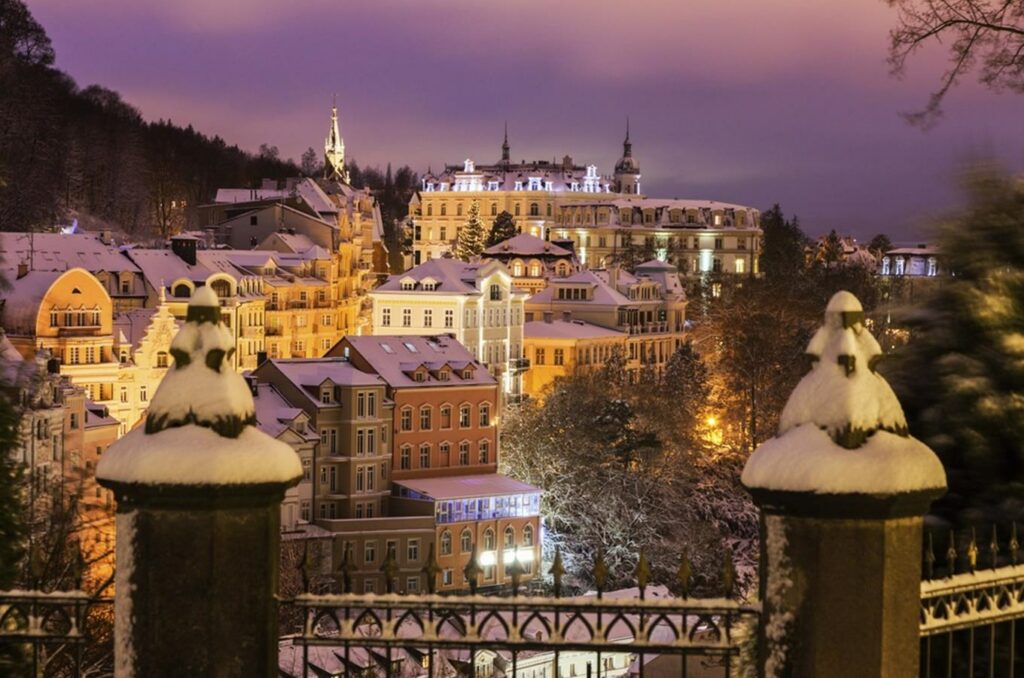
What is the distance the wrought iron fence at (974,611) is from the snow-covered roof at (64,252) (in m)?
39.0

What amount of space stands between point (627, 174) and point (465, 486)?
76131 millimetres

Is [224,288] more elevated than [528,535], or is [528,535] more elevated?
[224,288]

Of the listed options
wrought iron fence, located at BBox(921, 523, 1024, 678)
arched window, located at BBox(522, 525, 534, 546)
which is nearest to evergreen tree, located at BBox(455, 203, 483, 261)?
arched window, located at BBox(522, 525, 534, 546)

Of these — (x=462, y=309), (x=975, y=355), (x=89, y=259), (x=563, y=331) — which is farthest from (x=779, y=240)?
(x=975, y=355)

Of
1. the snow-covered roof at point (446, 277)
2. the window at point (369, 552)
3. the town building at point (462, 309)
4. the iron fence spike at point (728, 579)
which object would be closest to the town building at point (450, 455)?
the window at point (369, 552)

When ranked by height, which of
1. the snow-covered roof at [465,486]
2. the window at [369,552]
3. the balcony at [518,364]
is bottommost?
the window at [369,552]

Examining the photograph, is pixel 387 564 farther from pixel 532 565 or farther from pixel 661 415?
pixel 661 415

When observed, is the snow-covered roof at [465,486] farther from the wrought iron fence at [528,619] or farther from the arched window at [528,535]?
the wrought iron fence at [528,619]

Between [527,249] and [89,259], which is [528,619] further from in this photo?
[527,249]

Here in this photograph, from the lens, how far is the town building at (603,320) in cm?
5531

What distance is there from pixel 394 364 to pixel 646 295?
24998 millimetres

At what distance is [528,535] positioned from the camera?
38.2 meters

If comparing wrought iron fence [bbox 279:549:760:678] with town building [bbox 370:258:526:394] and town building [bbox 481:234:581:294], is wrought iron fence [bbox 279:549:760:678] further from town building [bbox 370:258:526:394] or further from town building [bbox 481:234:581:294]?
town building [bbox 481:234:581:294]

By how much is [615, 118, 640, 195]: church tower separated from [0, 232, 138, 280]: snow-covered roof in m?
67.8
